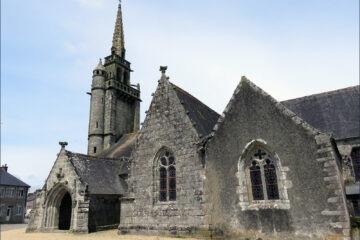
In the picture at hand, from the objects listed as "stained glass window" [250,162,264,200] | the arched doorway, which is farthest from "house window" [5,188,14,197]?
"stained glass window" [250,162,264,200]

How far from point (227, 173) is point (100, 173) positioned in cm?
1027

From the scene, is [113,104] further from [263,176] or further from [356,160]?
[356,160]

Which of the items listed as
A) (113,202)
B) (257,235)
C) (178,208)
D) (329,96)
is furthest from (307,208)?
(113,202)

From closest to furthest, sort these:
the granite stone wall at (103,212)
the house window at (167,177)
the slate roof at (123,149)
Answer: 1. the house window at (167,177)
2. the granite stone wall at (103,212)
3. the slate roof at (123,149)

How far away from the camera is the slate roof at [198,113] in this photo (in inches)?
581

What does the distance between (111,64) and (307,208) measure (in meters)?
28.3

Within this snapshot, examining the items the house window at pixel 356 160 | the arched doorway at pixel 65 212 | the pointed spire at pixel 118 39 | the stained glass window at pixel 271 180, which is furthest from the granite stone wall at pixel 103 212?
the pointed spire at pixel 118 39

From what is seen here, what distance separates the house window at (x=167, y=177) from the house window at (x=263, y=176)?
13.1 ft

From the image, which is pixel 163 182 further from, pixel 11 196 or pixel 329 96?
pixel 11 196

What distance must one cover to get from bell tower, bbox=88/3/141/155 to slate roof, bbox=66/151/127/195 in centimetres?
891

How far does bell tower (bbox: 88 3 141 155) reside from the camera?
30094 mm

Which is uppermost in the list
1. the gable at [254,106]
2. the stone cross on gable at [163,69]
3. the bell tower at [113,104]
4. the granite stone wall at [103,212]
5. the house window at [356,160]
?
the bell tower at [113,104]

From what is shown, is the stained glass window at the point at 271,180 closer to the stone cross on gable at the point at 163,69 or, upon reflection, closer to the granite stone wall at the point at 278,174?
the granite stone wall at the point at 278,174

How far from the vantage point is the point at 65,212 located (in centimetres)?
2002
